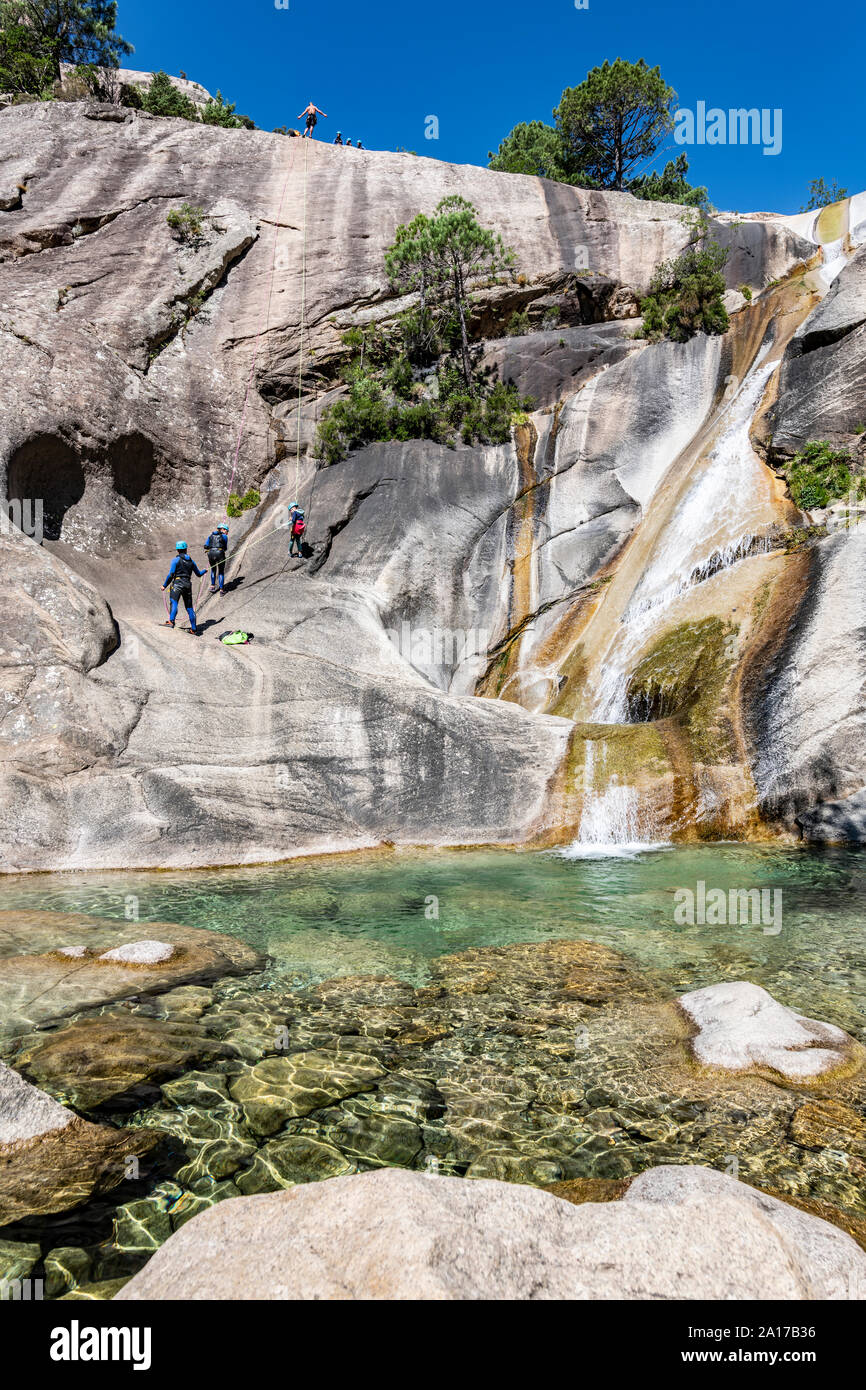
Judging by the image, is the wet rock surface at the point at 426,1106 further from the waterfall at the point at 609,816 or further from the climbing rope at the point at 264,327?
the climbing rope at the point at 264,327

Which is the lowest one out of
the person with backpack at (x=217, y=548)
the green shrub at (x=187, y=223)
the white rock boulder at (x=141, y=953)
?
the white rock boulder at (x=141, y=953)

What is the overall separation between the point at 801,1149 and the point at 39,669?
12927mm

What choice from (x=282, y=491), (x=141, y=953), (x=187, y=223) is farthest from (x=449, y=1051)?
(x=187, y=223)

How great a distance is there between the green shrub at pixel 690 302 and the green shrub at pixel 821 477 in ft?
27.7

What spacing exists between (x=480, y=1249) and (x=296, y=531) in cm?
1967

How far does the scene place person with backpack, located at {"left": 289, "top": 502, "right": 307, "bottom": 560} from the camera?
68.0ft

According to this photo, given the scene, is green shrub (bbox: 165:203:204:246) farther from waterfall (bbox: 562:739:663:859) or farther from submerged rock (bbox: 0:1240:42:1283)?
submerged rock (bbox: 0:1240:42:1283)

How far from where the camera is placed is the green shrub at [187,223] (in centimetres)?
2820

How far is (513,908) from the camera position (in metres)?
9.92

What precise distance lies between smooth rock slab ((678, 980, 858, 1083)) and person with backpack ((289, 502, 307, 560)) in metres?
17.3

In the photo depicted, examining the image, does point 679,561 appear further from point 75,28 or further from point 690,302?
point 75,28

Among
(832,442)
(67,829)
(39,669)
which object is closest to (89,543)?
(39,669)

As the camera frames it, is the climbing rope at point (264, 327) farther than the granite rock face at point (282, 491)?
Yes

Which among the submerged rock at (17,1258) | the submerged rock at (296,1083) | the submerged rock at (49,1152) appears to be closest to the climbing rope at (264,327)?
the submerged rock at (296,1083)
